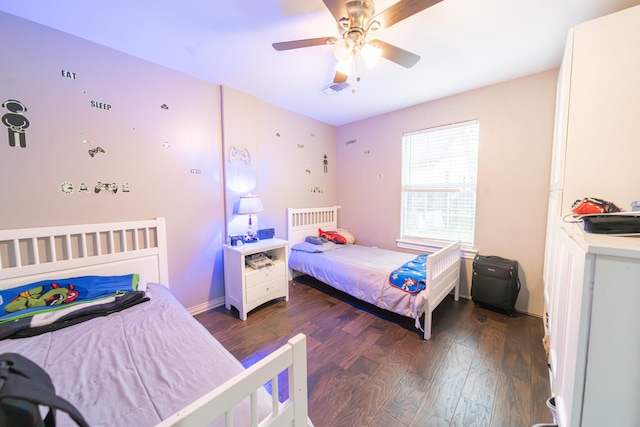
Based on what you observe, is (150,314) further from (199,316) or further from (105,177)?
(105,177)

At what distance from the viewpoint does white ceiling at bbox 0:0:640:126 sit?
1.51m

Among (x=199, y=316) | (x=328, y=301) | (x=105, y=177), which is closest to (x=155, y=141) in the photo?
(x=105, y=177)

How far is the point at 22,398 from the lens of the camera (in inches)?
16.1

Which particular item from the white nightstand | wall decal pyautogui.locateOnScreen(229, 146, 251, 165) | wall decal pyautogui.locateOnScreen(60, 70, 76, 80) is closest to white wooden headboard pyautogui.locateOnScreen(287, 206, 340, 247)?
the white nightstand

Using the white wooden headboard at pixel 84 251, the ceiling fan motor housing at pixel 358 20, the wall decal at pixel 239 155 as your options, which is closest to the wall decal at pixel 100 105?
the white wooden headboard at pixel 84 251

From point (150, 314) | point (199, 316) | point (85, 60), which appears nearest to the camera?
point (150, 314)

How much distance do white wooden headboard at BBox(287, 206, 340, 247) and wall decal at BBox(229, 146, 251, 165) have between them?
0.93 m

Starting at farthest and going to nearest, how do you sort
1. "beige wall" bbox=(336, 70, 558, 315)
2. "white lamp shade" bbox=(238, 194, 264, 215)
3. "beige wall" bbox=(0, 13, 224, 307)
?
"white lamp shade" bbox=(238, 194, 264, 215), "beige wall" bbox=(336, 70, 558, 315), "beige wall" bbox=(0, 13, 224, 307)

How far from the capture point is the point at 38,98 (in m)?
1.68

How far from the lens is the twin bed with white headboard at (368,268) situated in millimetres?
2109

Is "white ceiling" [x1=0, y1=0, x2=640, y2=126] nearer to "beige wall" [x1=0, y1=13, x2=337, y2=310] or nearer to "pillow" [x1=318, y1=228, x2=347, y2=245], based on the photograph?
"beige wall" [x1=0, y1=13, x2=337, y2=310]

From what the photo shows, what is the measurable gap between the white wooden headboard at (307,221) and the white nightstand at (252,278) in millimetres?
638

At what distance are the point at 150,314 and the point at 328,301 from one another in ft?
6.01

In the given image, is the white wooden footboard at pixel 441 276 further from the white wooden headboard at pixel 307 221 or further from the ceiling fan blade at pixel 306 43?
the white wooden headboard at pixel 307 221
